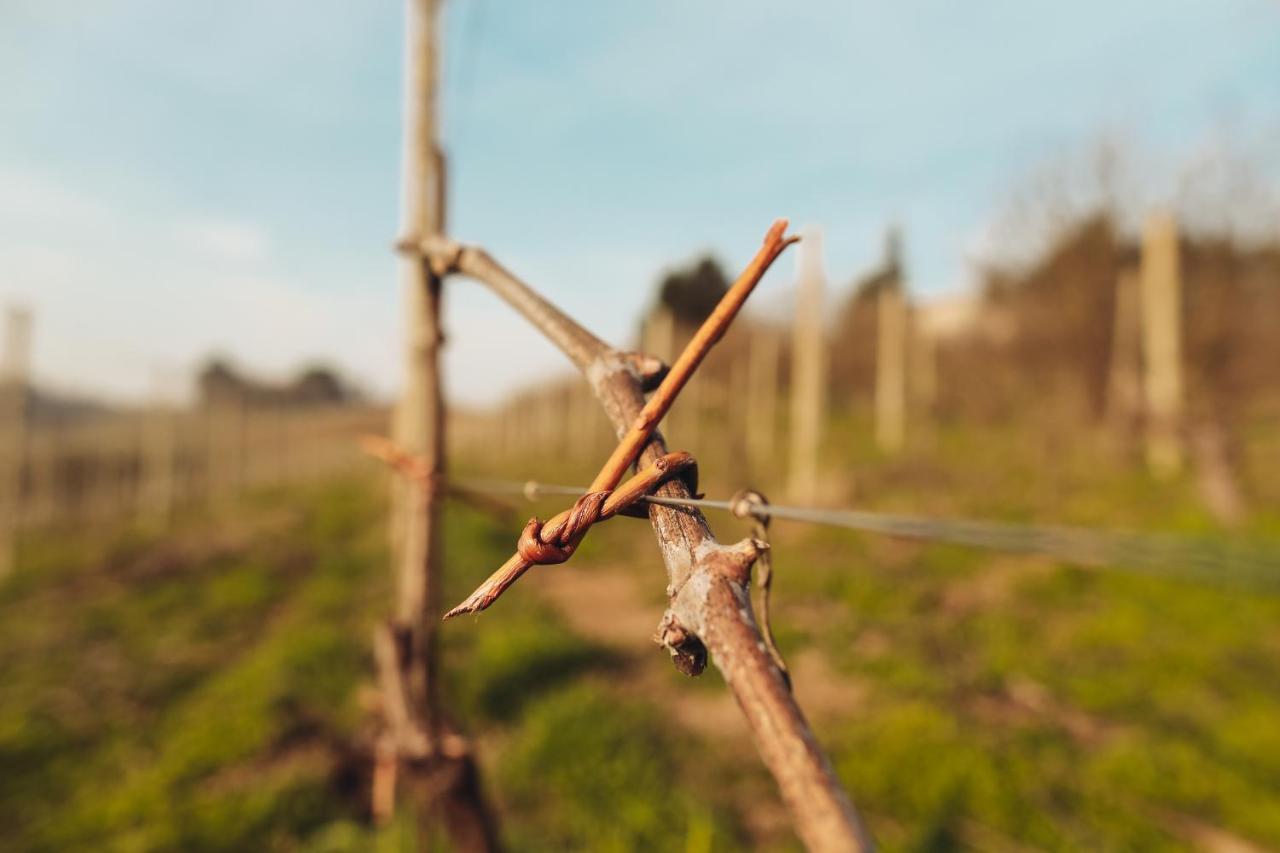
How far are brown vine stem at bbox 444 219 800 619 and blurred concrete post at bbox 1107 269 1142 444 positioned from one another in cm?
1322

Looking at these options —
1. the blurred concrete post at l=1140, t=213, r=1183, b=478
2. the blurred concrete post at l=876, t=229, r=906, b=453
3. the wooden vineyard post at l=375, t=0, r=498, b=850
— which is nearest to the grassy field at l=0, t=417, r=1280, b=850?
the wooden vineyard post at l=375, t=0, r=498, b=850

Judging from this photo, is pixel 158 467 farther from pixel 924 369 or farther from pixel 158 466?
pixel 924 369

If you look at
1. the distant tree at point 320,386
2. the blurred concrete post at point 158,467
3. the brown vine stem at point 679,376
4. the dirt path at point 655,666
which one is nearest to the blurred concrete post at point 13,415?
the blurred concrete post at point 158,467

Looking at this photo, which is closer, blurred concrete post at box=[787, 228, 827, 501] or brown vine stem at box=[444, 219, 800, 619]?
brown vine stem at box=[444, 219, 800, 619]

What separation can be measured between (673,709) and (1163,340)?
1021 cm

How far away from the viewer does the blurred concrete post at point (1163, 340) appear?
1062cm

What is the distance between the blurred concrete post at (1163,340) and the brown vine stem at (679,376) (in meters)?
12.3

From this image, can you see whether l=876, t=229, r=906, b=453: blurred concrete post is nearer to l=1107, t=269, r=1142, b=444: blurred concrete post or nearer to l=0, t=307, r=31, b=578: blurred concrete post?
l=1107, t=269, r=1142, b=444: blurred concrete post

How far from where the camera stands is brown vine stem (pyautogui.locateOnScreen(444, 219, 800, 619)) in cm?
62

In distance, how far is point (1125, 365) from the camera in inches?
487

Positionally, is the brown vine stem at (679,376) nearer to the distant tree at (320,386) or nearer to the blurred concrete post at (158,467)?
the blurred concrete post at (158,467)

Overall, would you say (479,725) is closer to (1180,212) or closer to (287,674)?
(287,674)

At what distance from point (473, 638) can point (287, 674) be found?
4.79 feet

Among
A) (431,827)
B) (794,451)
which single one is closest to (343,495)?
(794,451)
